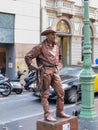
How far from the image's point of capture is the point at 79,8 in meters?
25.5

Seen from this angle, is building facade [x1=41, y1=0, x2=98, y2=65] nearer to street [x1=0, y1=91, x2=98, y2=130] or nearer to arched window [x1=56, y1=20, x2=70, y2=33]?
arched window [x1=56, y1=20, x2=70, y2=33]

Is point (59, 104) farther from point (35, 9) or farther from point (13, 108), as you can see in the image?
point (35, 9)

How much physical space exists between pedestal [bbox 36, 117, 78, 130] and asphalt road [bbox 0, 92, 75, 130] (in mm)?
1160

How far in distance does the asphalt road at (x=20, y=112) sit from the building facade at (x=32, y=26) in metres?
6.01

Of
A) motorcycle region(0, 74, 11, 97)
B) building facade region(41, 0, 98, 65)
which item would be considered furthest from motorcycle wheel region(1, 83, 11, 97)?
building facade region(41, 0, 98, 65)

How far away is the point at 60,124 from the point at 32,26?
1568cm

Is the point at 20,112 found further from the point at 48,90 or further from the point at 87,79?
the point at 48,90

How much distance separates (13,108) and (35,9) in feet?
37.5

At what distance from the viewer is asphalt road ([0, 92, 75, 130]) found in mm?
9031

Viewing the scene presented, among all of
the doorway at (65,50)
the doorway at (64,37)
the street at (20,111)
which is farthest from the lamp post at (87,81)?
the doorway at (65,50)

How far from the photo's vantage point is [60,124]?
667 cm

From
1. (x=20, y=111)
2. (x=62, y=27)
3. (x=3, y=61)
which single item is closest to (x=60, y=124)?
(x=20, y=111)

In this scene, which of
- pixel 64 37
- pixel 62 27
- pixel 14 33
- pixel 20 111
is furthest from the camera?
pixel 64 37

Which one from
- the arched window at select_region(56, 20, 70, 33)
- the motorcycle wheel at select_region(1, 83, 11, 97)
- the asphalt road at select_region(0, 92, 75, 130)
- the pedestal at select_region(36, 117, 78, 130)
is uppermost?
the arched window at select_region(56, 20, 70, 33)
